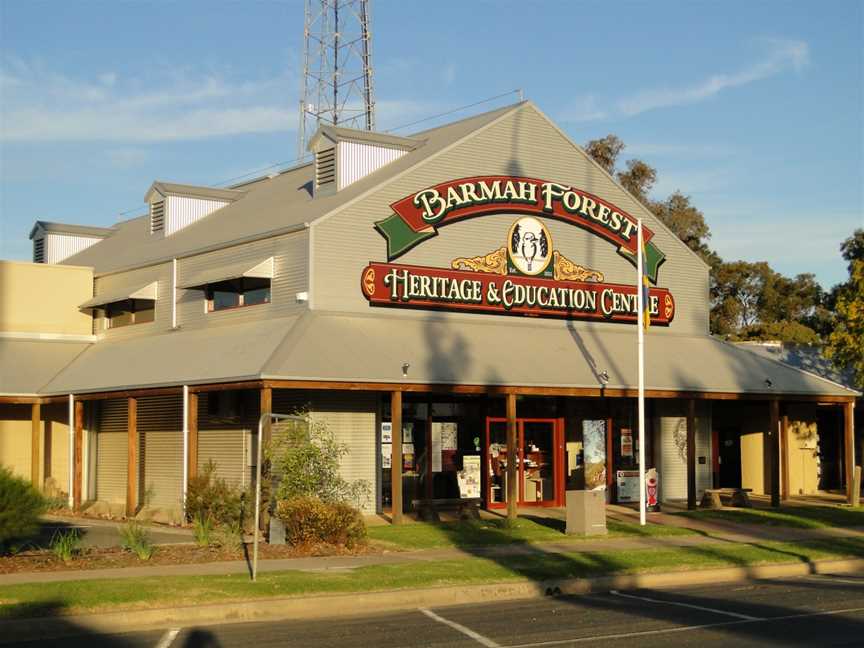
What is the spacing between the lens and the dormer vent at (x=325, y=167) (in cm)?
3225

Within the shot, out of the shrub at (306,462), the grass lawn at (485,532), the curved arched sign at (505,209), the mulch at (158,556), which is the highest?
the curved arched sign at (505,209)

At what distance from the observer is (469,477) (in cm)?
3105

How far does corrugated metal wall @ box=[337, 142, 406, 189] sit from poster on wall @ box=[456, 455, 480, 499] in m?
7.92

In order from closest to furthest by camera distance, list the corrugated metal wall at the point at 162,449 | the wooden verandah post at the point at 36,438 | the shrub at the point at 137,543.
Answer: the shrub at the point at 137,543
the corrugated metal wall at the point at 162,449
the wooden verandah post at the point at 36,438

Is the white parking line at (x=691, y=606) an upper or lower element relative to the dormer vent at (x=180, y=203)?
lower

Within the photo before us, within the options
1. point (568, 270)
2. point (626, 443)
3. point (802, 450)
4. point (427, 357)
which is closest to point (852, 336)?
point (802, 450)

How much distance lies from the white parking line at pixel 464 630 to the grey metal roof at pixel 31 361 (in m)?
20.8

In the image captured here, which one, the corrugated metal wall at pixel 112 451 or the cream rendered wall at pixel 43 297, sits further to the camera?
the cream rendered wall at pixel 43 297

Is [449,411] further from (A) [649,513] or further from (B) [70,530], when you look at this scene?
(B) [70,530]

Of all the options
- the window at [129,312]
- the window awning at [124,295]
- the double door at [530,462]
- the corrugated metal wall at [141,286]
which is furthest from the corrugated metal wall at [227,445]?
the double door at [530,462]

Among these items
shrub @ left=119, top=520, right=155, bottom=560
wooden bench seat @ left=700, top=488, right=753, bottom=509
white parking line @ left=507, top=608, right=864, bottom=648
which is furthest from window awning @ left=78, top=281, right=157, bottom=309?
white parking line @ left=507, top=608, right=864, bottom=648

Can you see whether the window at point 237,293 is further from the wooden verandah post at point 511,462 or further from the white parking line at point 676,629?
the white parking line at point 676,629

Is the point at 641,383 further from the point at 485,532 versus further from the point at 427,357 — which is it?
the point at 485,532

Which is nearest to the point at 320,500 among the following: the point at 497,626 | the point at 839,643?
the point at 497,626
